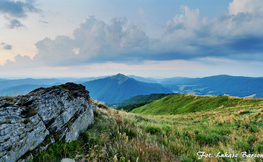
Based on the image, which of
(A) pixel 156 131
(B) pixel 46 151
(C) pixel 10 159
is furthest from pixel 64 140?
(A) pixel 156 131

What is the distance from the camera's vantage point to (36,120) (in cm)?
409

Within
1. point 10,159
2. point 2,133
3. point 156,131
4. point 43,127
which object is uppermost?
point 2,133

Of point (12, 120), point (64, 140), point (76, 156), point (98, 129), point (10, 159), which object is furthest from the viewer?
point (98, 129)

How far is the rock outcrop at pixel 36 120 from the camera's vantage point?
317 centimetres

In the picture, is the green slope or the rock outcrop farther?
the green slope

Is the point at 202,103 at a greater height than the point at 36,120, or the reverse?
the point at 36,120

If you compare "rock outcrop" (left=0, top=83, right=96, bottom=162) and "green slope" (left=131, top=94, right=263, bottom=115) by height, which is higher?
Answer: "rock outcrop" (left=0, top=83, right=96, bottom=162)

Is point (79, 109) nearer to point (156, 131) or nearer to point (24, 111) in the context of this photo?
point (24, 111)

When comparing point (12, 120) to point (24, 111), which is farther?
point (24, 111)

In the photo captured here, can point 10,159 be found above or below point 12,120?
below

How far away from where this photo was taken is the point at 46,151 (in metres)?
3.76

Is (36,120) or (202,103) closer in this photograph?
(36,120)

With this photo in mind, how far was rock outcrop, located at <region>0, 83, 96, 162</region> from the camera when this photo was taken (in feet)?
10.4

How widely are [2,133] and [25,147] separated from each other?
0.75 meters
